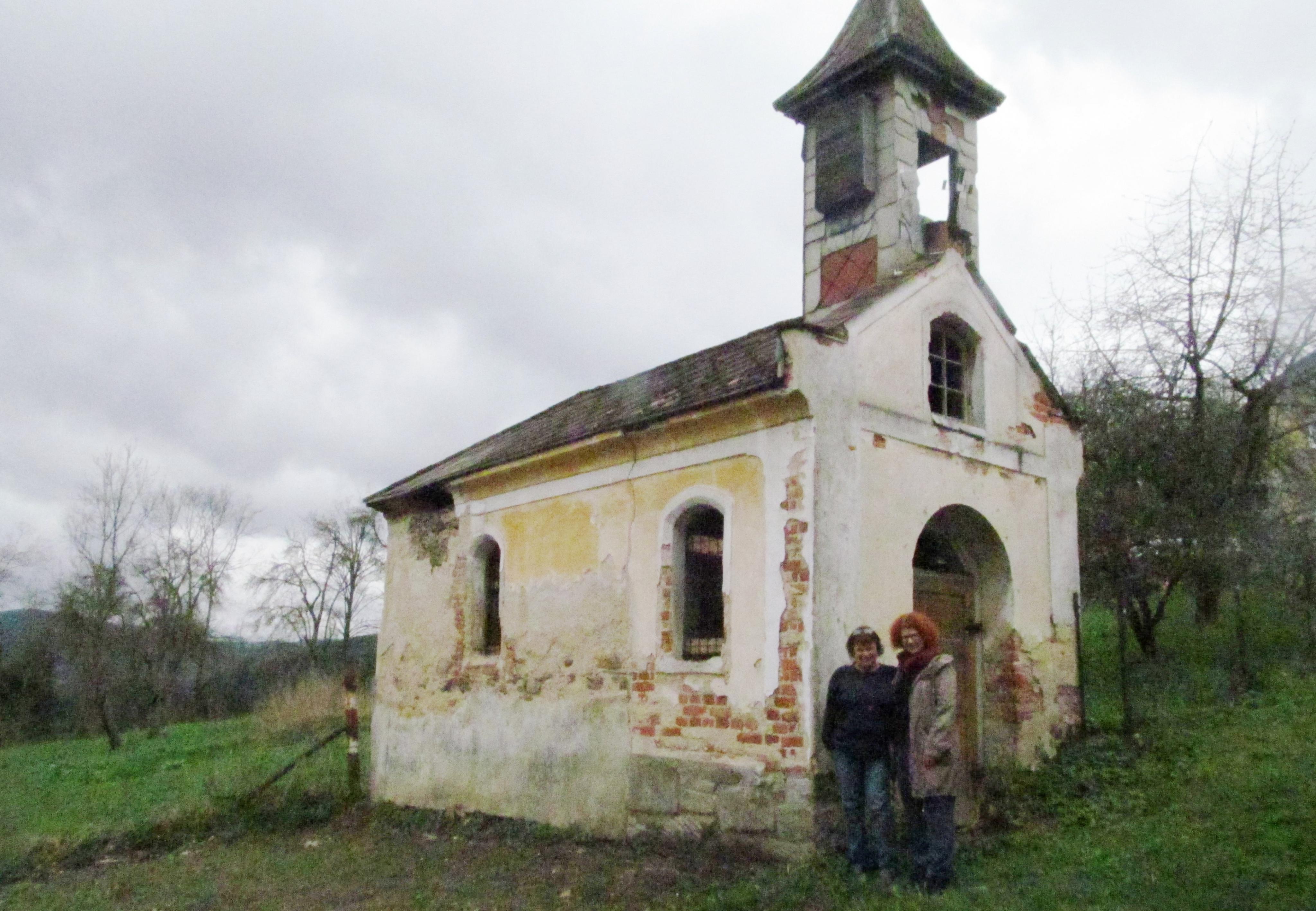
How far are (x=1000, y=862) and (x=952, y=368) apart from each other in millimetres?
4745

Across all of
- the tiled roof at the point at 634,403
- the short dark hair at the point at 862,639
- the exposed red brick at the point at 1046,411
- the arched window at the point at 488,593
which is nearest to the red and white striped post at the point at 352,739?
the arched window at the point at 488,593

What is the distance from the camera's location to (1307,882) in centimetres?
620

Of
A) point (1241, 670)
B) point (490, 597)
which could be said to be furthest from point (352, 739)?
point (1241, 670)

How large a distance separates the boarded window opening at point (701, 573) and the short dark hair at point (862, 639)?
2.10m

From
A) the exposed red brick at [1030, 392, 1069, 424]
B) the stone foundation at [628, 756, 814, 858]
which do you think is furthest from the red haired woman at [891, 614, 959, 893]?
the exposed red brick at [1030, 392, 1069, 424]

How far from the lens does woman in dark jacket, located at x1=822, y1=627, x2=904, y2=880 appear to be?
7367 millimetres

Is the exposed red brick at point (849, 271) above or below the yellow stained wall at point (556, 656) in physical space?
above

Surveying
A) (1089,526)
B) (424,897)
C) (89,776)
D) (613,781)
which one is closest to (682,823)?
(613,781)

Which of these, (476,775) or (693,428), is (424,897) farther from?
(693,428)

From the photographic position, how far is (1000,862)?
25.2 feet

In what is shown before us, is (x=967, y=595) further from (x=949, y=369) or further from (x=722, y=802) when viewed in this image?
(x=722, y=802)

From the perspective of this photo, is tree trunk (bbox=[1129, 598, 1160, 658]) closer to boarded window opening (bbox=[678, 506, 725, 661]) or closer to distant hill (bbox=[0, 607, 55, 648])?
boarded window opening (bbox=[678, 506, 725, 661])

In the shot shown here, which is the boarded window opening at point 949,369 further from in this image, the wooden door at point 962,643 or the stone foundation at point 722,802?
the stone foundation at point 722,802

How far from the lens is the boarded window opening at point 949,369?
399 inches
